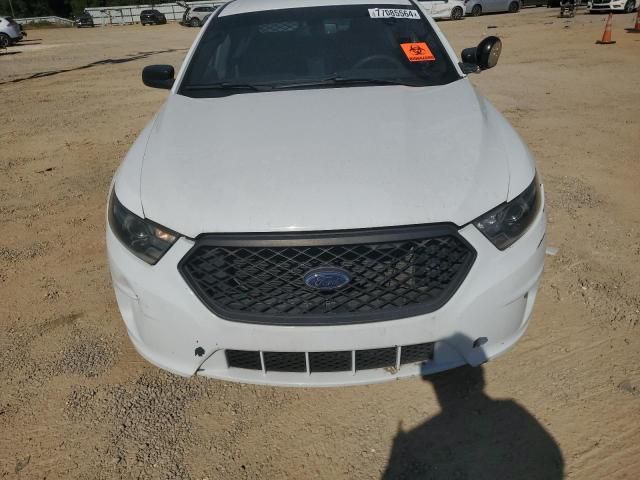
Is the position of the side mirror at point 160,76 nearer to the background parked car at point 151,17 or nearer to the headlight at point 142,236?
the headlight at point 142,236

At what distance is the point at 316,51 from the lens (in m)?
2.97

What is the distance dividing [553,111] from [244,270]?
20.2ft

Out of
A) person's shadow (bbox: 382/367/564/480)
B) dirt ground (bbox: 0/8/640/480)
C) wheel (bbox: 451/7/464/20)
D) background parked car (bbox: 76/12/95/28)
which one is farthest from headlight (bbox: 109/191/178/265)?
background parked car (bbox: 76/12/95/28)

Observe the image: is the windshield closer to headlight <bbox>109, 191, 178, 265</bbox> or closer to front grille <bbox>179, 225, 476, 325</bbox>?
headlight <bbox>109, 191, 178, 265</bbox>

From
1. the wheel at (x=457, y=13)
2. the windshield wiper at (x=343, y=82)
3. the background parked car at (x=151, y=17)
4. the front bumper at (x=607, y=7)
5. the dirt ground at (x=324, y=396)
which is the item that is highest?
the windshield wiper at (x=343, y=82)

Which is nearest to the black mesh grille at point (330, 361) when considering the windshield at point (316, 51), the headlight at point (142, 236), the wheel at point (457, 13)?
the headlight at point (142, 236)

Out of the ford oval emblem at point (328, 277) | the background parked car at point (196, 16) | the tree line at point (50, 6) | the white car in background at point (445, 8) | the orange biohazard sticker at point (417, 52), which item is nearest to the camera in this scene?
the ford oval emblem at point (328, 277)

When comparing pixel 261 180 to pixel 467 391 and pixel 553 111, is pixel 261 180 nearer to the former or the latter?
pixel 467 391

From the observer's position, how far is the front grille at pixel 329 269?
175 centimetres

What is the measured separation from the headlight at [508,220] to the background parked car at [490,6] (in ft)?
92.4

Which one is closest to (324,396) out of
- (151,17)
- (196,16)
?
(196,16)

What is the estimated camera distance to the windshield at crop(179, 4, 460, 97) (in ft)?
9.40

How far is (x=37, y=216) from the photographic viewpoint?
4.20m

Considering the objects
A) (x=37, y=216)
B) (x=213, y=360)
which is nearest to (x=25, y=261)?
(x=37, y=216)
